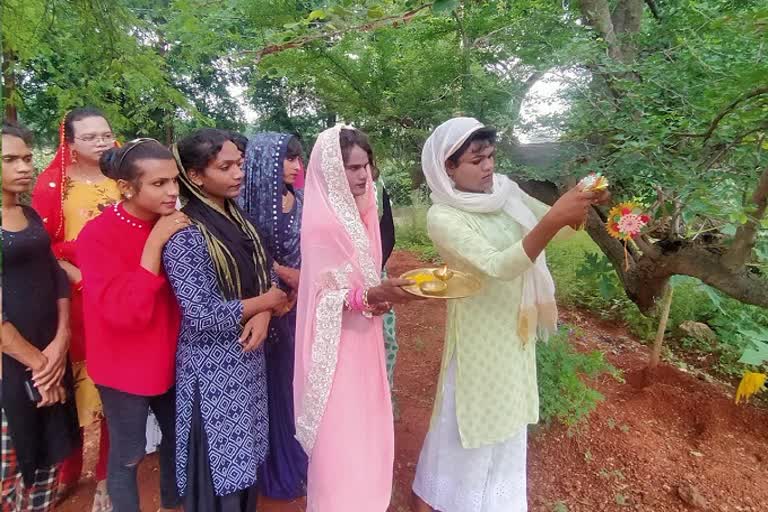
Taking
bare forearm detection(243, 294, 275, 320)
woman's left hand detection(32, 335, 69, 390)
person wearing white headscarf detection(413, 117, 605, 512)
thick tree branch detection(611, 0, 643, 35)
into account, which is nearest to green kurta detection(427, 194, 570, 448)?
person wearing white headscarf detection(413, 117, 605, 512)

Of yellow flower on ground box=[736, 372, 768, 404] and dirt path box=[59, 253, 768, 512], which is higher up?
yellow flower on ground box=[736, 372, 768, 404]

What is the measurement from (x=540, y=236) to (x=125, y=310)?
1439 millimetres

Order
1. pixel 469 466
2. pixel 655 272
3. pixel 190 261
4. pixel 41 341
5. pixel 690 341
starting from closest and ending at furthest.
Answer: pixel 190 261 → pixel 41 341 → pixel 469 466 → pixel 655 272 → pixel 690 341

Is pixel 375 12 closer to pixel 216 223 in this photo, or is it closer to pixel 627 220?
pixel 216 223

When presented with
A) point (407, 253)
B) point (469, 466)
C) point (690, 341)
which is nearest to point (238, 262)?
point (469, 466)

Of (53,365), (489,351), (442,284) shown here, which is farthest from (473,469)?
(53,365)

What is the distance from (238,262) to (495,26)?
224 centimetres

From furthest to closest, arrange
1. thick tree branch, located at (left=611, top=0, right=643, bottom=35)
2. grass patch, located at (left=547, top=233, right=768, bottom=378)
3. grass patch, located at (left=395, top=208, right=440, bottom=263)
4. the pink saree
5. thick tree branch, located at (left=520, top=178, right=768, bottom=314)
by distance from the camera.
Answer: grass patch, located at (left=395, top=208, right=440, bottom=263)
grass patch, located at (left=547, top=233, right=768, bottom=378)
thick tree branch, located at (left=611, top=0, right=643, bottom=35)
thick tree branch, located at (left=520, top=178, right=768, bottom=314)
the pink saree

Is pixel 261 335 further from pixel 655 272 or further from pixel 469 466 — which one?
pixel 655 272

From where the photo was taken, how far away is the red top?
1632 mm

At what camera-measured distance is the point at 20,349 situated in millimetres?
1786

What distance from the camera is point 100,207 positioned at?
2.34 meters

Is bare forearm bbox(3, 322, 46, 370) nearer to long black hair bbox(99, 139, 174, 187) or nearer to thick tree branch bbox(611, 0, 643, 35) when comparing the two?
long black hair bbox(99, 139, 174, 187)

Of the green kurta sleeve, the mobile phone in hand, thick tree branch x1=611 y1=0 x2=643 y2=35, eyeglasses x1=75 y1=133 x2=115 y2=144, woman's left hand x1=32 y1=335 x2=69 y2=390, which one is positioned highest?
thick tree branch x1=611 y1=0 x2=643 y2=35
